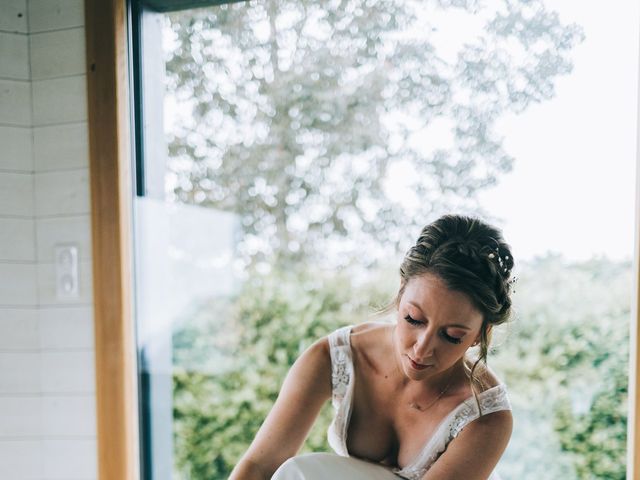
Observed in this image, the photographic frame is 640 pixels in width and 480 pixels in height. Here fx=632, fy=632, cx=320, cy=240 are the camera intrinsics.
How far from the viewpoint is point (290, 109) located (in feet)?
5.74

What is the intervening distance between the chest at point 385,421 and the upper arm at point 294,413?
84 millimetres

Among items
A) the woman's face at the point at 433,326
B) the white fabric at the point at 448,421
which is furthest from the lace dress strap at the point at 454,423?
the woman's face at the point at 433,326

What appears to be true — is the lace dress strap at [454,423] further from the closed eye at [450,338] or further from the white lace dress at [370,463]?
the closed eye at [450,338]

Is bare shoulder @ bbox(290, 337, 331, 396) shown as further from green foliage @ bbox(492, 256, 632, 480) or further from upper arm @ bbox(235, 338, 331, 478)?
green foliage @ bbox(492, 256, 632, 480)

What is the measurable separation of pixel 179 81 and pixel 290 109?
351 mm

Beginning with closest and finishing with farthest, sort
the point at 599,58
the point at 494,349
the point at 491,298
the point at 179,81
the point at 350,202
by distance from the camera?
the point at 491,298
the point at 599,58
the point at 494,349
the point at 350,202
the point at 179,81

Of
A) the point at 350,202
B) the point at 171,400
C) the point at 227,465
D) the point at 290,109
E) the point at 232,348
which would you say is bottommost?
the point at 227,465

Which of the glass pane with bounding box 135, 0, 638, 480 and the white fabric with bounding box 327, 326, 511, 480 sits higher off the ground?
the glass pane with bounding box 135, 0, 638, 480

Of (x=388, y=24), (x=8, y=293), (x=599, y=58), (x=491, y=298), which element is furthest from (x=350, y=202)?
(x=8, y=293)

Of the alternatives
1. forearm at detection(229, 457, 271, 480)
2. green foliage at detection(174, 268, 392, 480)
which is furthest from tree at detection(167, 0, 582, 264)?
forearm at detection(229, 457, 271, 480)

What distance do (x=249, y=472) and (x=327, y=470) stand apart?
0.21 meters

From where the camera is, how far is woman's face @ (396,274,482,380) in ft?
4.06

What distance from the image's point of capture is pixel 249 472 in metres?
1.40

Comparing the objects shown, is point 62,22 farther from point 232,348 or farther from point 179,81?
point 232,348
